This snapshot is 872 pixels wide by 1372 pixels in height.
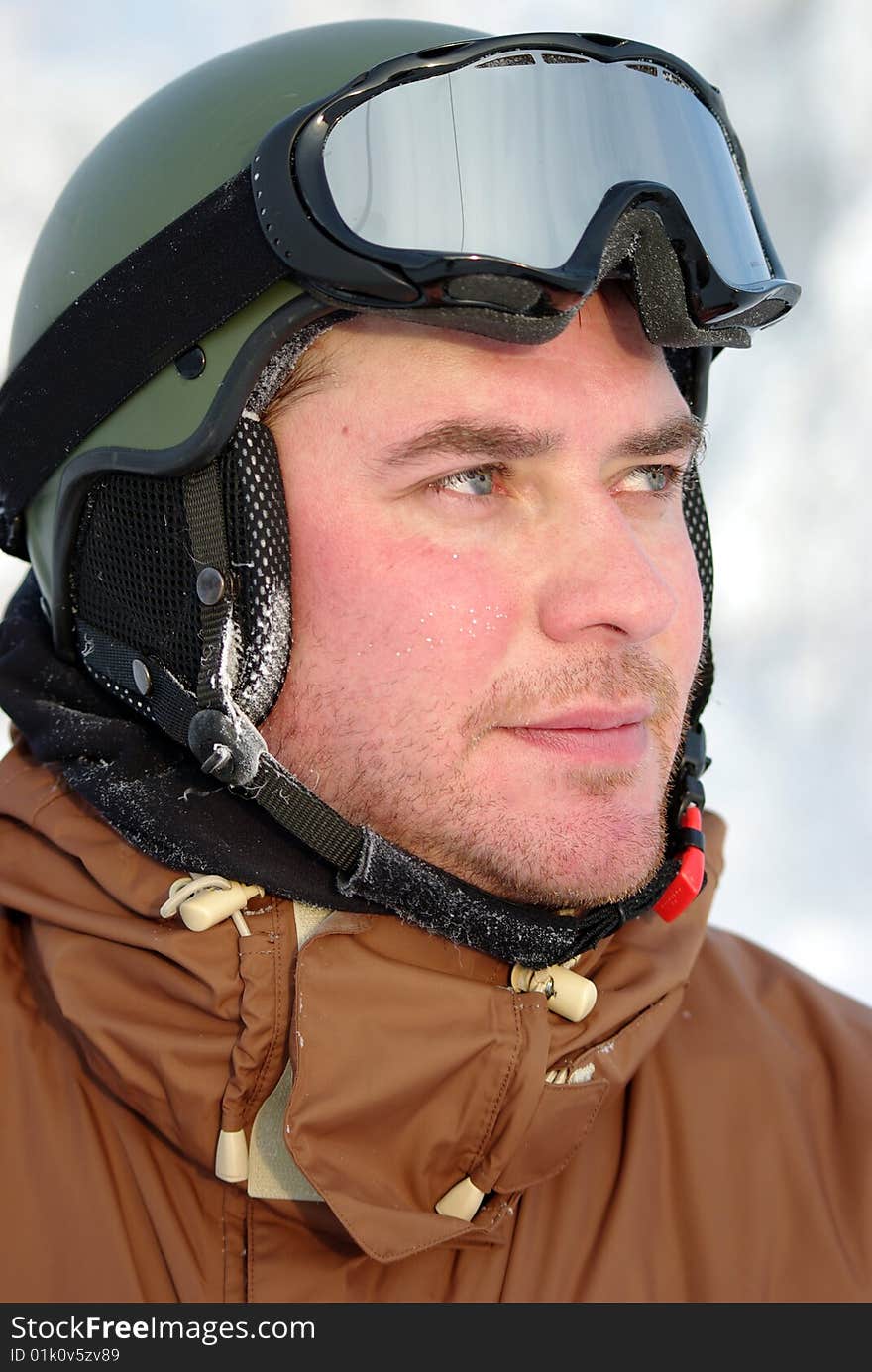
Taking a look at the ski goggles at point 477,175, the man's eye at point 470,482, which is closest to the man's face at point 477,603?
the man's eye at point 470,482

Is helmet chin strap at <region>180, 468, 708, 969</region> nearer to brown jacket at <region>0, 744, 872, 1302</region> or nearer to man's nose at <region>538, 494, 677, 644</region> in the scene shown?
brown jacket at <region>0, 744, 872, 1302</region>

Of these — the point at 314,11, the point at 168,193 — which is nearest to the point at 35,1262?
the point at 168,193

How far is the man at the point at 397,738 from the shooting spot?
1622 mm

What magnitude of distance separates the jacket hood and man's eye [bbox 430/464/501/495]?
0.57 m

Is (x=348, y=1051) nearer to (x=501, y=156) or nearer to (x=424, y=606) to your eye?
(x=424, y=606)

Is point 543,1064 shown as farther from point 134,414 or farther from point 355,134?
point 355,134

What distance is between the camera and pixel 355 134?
66.6 inches

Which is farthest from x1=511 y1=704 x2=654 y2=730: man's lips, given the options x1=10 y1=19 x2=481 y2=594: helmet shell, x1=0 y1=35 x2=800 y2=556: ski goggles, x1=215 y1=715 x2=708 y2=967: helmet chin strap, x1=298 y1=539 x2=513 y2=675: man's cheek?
x1=10 y1=19 x2=481 y2=594: helmet shell

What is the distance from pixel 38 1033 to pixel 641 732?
94cm

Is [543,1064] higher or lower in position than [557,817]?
lower

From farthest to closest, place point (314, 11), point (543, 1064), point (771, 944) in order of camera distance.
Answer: point (314, 11) → point (771, 944) → point (543, 1064)


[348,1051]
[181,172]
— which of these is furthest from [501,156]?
[348,1051]

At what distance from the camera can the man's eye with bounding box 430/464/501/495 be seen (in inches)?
68.1

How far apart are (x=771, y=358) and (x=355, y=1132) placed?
11.0 ft
